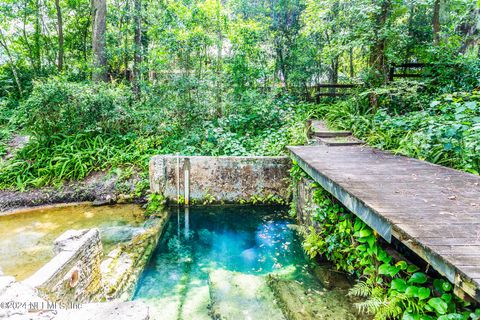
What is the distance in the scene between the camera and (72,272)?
2943mm

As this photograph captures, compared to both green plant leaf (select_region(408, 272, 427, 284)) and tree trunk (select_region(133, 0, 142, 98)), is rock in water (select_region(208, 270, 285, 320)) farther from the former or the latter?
tree trunk (select_region(133, 0, 142, 98))

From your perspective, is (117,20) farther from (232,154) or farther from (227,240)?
(227,240)

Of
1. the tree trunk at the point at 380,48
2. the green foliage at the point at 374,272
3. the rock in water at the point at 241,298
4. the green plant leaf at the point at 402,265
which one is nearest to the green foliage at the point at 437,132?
the tree trunk at the point at 380,48

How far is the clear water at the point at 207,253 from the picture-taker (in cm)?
396

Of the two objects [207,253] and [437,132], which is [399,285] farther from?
[207,253]

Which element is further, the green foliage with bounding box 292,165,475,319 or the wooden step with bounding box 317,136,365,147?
the wooden step with bounding box 317,136,365,147

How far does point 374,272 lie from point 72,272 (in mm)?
3331

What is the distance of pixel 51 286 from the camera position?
2.58m

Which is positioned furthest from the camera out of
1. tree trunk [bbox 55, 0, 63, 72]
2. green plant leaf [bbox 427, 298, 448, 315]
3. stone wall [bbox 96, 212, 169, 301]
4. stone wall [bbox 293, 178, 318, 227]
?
tree trunk [bbox 55, 0, 63, 72]

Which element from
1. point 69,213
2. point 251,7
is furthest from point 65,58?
point 69,213

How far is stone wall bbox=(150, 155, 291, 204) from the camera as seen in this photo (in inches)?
270

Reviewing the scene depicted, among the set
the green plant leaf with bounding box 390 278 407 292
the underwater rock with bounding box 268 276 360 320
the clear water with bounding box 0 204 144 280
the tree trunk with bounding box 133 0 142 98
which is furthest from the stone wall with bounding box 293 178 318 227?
the tree trunk with bounding box 133 0 142 98

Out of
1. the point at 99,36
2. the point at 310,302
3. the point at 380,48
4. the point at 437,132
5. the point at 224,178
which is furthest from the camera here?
the point at 99,36

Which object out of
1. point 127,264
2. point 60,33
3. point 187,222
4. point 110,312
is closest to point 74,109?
point 187,222
